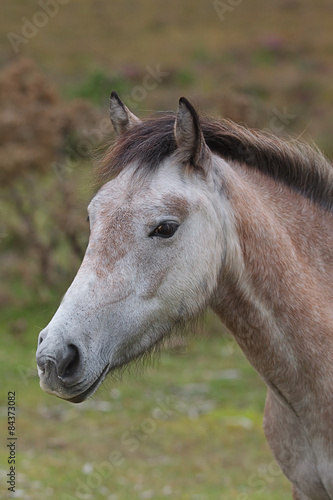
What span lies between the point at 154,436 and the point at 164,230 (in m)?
6.45

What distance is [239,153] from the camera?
12.7 ft

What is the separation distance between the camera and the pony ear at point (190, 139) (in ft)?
11.0

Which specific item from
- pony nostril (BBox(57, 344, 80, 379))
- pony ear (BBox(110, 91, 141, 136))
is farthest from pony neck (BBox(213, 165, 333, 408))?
pony nostril (BBox(57, 344, 80, 379))

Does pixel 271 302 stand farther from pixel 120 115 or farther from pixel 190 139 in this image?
pixel 120 115

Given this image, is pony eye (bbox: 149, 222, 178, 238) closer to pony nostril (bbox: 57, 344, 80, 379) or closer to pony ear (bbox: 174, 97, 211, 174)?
pony ear (bbox: 174, 97, 211, 174)

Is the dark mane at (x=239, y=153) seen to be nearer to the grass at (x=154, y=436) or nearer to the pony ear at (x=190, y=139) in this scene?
the pony ear at (x=190, y=139)

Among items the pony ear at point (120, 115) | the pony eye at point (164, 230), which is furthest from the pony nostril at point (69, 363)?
the pony ear at point (120, 115)

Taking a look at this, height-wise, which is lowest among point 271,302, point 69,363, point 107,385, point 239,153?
point 107,385

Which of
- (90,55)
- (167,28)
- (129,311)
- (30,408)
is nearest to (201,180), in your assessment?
(129,311)

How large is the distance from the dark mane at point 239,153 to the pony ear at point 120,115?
5.2 inches

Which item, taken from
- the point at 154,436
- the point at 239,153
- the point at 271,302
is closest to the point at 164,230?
the point at 271,302

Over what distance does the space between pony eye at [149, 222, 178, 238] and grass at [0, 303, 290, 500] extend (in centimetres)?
369

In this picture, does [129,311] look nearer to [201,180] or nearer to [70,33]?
[201,180]

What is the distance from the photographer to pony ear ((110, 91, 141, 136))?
12.8ft
